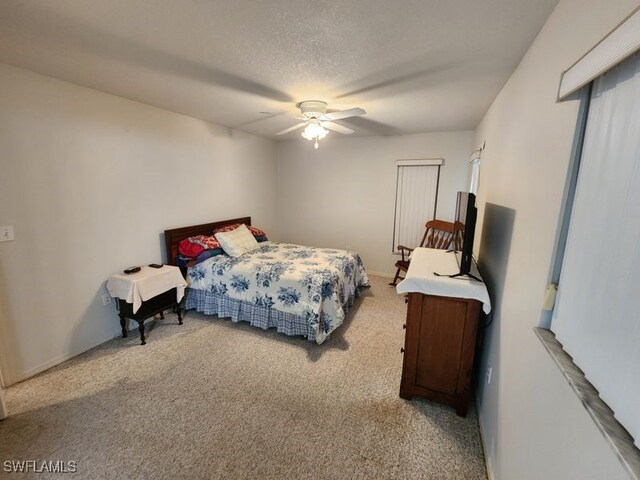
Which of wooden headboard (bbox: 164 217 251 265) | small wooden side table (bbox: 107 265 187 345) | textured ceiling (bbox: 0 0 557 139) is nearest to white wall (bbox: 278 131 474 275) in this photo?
textured ceiling (bbox: 0 0 557 139)

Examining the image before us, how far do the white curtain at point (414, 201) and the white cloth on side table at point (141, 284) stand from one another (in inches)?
139

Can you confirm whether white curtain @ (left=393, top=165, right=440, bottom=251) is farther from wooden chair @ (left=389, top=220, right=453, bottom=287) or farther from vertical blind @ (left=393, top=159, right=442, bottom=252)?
wooden chair @ (left=389, top=220, right=453, bottom=287)

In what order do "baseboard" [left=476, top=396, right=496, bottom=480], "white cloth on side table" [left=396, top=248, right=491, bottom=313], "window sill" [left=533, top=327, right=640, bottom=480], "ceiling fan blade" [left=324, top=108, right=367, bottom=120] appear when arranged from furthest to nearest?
"ceiling fan blade" [left=324, top=108, right=367, bottom=120] < "white cloth on side table" [left=396, top=248, right=491, bottom=313] < "baseboard" [left=476, top=396, right=496, bottom=480] < "window sill" [left=533, top=327, right=640, bottom=480]

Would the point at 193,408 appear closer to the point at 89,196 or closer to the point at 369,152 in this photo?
the point at 89,196

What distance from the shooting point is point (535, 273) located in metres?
1.21

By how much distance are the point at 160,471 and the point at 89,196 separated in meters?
2.39

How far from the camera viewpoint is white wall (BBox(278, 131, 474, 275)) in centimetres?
433

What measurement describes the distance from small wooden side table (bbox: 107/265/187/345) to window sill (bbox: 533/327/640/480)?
308 cm

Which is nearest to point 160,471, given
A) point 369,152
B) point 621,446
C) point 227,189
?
point 621,446

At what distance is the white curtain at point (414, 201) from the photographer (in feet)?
14.6

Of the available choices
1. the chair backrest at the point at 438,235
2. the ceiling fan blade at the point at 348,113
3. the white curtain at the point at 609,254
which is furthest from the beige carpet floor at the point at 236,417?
the ceiling fan blade at the point at 348,113

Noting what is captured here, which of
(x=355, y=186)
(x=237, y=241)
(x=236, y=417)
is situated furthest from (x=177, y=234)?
(x=355, y=186)

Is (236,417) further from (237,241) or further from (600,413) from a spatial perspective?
(237,241)

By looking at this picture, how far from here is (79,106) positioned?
2.47 m
